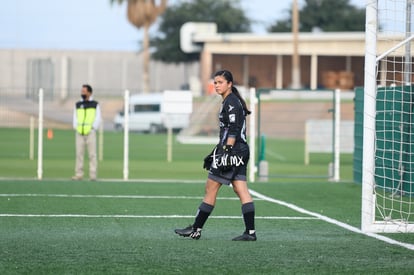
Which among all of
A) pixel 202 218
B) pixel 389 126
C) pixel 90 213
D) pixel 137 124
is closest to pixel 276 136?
pixel 137 124

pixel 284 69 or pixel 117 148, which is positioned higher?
pixel 284 69

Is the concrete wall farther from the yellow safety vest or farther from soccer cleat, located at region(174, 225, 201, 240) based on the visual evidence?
soccer cleat, located at region(174, 225, 201, 240)

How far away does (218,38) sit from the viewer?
71.0 meters

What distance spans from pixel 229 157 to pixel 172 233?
4.39 ft

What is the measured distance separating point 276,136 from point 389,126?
18026mm

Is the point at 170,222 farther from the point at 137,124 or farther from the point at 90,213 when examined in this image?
the point at 137,124

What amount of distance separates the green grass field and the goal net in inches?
18.6

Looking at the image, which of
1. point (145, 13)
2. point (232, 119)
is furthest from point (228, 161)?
point (145, 13)

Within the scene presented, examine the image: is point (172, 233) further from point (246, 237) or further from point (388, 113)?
point (388, 113)

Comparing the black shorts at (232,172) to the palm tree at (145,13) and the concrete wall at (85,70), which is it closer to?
the palm tree at (145,13)

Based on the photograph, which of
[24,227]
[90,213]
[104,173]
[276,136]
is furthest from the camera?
[276,136]

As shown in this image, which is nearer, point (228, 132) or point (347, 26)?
point (228, 132)

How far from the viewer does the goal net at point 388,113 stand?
13195 mm

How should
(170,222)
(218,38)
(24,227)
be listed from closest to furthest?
(24,227) → (170,222) → (218,38)
